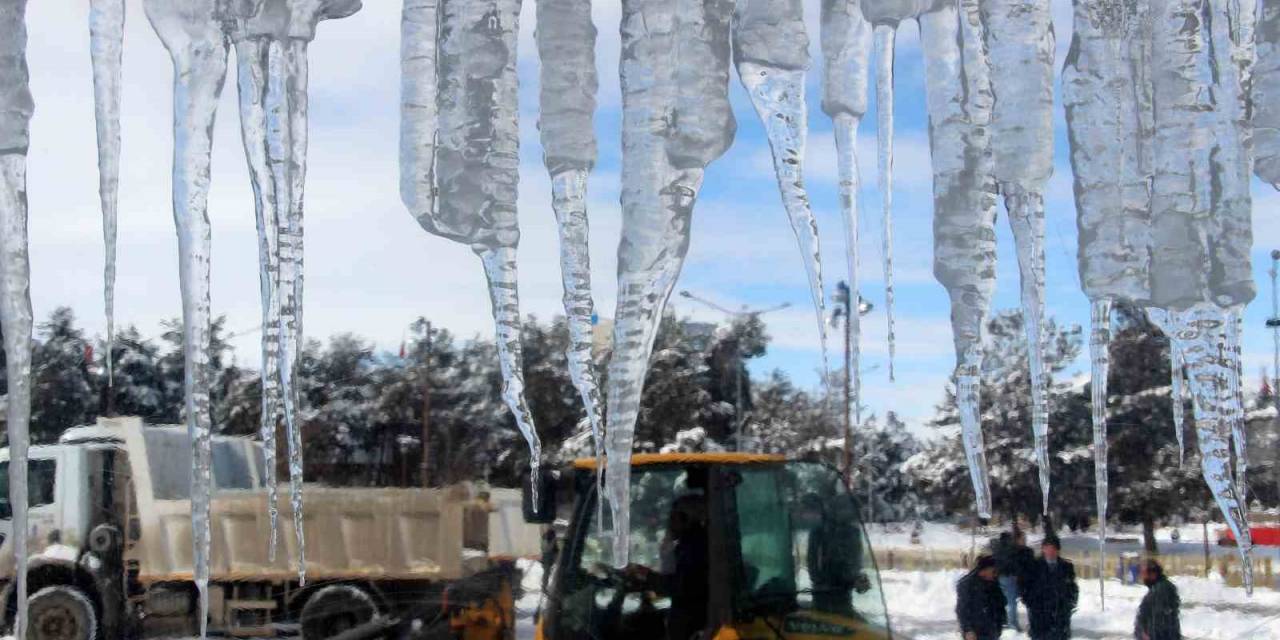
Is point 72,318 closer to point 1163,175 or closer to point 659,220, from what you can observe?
point 659,220

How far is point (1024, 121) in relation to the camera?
2.97 metres

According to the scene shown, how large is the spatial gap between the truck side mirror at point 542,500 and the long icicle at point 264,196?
0.64m

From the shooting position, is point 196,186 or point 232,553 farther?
point 232,553

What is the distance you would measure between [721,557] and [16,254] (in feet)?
6.14

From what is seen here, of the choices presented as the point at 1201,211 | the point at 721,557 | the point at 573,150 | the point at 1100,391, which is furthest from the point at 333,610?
the point at 1201,211

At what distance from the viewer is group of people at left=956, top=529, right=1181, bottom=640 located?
10.0 feet

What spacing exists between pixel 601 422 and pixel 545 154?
26.8 inches

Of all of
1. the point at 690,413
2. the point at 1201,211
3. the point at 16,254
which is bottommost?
the point at 690,413

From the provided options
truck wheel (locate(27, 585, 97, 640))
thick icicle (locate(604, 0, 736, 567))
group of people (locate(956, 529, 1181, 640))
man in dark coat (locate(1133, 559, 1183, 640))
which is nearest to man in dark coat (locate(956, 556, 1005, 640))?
group of people (locate(956, 529, 1181, 640))

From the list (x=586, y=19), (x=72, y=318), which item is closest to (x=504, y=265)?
(x=586, y=19)

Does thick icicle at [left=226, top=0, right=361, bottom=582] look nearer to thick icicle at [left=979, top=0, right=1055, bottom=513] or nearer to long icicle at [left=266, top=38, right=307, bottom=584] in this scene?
long icicle at [left=266, top=38, right=307, bottom=584]

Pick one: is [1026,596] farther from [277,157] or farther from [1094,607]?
[277,157]

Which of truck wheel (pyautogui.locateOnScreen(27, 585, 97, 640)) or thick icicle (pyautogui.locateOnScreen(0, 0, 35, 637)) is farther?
truck wheel (pyautogui.locateOnScreen(27, 585, 97, 640))

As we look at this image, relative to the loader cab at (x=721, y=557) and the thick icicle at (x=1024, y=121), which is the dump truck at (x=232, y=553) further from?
the thick icicle at (x=1024, y=121)
